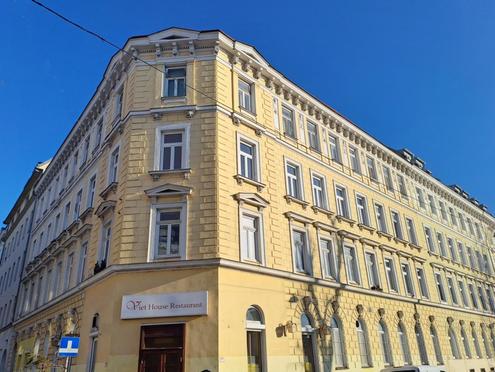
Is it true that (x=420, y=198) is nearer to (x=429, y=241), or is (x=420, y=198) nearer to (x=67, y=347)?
(x=429, y=241)

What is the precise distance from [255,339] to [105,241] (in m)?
7.47

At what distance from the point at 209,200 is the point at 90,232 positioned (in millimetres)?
6957

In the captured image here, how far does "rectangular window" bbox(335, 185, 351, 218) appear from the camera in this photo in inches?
860

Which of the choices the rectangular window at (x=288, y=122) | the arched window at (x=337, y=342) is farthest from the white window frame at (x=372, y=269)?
the rectangular window at (x=288, y=122)

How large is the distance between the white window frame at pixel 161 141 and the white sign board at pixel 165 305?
499 centimetres

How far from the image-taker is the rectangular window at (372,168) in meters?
26.3

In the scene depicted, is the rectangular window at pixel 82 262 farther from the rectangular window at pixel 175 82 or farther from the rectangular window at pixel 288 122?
the rectangular window at pixel 288 122

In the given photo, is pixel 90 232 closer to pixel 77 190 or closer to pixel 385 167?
pixel 77 190

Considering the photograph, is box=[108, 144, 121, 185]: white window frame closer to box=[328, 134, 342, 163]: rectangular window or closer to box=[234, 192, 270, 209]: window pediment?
box=[234, 192, 270, 209]: window pediment

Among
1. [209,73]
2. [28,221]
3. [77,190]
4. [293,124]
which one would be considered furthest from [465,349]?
[28,221]

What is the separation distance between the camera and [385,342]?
67.6 feet

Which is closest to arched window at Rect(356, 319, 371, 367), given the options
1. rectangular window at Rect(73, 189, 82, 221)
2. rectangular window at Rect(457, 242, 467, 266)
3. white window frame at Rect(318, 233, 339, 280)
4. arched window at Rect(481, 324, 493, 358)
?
white window frame at Rect(318, 233, 339, 280)

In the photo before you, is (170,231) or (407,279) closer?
(170,231)

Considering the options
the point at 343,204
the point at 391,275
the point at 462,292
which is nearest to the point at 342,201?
the point at 343,204
